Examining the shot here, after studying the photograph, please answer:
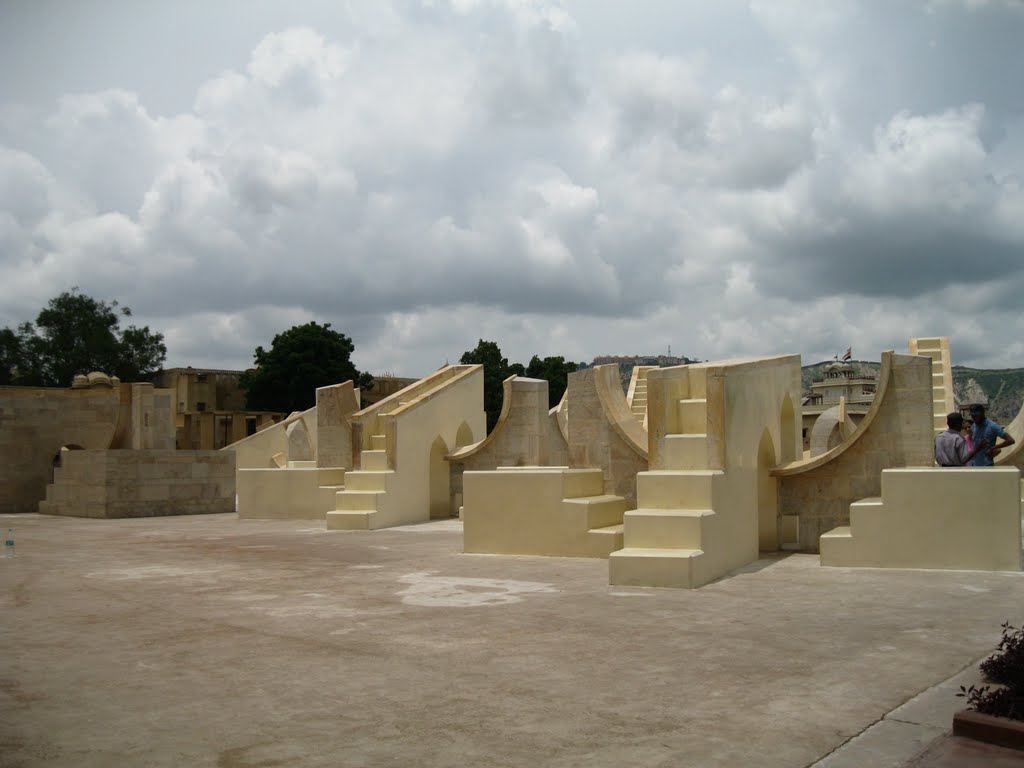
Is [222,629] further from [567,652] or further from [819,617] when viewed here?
[819,617]

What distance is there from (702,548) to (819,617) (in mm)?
1803

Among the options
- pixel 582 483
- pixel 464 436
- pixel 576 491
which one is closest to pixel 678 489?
pixel 576 491

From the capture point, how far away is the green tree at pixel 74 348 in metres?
47.2

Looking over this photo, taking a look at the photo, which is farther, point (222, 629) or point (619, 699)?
point (222, 629)

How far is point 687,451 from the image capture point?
8.93 m

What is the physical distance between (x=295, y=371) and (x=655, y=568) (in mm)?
37576

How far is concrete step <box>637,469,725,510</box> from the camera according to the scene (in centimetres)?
866

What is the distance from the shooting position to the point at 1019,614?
6.62 m

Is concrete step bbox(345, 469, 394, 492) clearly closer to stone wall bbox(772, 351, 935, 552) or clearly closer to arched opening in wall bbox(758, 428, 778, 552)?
arched opening in wall bbox(758, 428, 778, 552)

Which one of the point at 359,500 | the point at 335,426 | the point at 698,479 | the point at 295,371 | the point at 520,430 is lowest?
the point at 359,500

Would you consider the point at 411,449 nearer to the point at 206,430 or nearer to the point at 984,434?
the point at 984,434

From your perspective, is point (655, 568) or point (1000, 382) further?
point (1000, 382)

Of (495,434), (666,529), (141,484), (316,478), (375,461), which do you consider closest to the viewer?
(666,529)

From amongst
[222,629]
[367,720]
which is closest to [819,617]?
[367,720]
